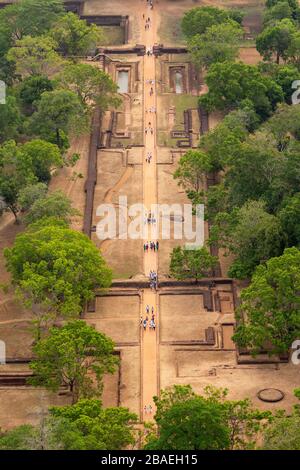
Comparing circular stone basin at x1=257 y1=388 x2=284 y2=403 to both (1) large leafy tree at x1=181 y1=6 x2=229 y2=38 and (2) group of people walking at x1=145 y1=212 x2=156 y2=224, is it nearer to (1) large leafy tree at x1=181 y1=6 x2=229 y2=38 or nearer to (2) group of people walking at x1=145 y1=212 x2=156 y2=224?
(2) group of people walking at x1=145 y1=212 x2=156 y2=224

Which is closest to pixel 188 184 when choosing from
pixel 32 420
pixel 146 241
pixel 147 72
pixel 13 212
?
pixel 146 241

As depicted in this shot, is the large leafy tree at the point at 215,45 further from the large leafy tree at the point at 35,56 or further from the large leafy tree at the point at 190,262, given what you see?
the large leafy tree at the point at 190,262

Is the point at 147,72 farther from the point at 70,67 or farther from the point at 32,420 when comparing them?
the point at 32,420

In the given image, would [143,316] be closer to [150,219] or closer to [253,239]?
[253,239]

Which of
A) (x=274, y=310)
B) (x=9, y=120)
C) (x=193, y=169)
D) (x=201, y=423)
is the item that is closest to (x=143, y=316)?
(x=274, y=310)

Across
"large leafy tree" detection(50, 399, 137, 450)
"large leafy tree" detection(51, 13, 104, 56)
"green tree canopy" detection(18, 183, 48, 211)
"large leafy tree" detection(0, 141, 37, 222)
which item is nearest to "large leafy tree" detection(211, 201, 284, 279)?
"green tree canopy" detection(18, 183, 48, 211)

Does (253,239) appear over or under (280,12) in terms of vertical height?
under
